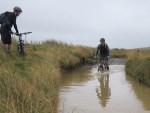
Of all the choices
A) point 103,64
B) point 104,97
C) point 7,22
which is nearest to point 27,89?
point 104,97

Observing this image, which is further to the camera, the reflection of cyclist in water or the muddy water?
the reflection of cyclist in water

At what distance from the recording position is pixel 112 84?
21.4 meters

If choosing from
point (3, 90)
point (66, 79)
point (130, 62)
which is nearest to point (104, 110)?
point (3, 90)

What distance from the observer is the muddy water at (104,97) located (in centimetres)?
1393

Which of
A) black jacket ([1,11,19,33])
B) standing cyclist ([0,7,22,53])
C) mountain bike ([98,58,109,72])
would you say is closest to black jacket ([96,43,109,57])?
mountain bike ([98,58,109,72])

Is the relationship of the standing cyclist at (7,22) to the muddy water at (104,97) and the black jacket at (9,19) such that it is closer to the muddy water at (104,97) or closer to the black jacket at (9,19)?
the black jacket at (9,19)

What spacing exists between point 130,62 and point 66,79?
528 centimetres

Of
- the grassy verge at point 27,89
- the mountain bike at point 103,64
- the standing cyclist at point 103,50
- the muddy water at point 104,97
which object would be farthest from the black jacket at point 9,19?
the mountain bike at point 103,64

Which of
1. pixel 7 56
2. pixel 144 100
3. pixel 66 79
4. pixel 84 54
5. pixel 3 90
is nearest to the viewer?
pixel 3 90

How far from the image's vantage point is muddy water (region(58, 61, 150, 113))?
13.9 m

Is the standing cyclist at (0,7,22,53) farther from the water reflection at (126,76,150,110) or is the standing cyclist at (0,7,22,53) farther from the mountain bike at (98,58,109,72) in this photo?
the mountain bike at (98,58,109,72)

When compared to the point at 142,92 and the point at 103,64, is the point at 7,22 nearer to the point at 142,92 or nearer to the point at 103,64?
the point at 142,92

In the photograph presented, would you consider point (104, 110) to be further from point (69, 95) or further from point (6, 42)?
point (6, 42)

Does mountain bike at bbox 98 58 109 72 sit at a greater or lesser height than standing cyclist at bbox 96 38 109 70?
lesser
